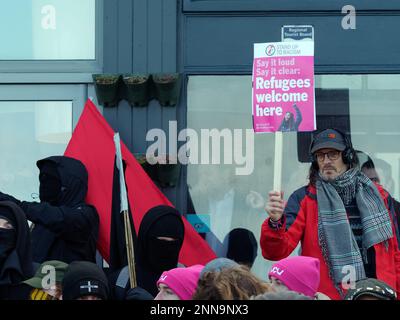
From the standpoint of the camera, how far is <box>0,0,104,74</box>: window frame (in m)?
7.68

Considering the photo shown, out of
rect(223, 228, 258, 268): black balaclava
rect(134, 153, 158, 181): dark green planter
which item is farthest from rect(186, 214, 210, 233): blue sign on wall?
rect(134, 153, 158, 181): dark green planter

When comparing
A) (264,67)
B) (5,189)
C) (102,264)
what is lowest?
(102,264)

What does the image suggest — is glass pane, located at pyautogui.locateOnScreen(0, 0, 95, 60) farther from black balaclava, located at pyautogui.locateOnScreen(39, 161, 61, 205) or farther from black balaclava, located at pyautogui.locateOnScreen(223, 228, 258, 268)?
black balaclava, located at pyautogui.locateOnScreen(223, 228, 258, 268)

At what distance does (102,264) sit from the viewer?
742 cm

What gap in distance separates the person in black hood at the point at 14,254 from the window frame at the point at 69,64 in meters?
1.79

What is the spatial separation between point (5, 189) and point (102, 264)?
0.93m

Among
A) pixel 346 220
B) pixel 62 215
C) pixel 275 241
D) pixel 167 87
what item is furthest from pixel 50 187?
pixel 346 220

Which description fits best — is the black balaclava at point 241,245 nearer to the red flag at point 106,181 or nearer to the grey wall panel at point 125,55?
the red flag at point 106,181

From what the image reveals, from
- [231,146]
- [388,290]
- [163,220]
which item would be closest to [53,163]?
[163,220]

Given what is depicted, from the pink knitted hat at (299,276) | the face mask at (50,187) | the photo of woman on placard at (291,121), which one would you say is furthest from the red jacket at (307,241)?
the face mask at (50,187)

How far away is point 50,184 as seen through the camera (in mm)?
6852

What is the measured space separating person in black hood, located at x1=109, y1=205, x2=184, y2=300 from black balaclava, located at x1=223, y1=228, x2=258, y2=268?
3.40 ft

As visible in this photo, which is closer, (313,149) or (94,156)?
(313,149)

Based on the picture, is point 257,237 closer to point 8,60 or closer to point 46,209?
point 46,209
